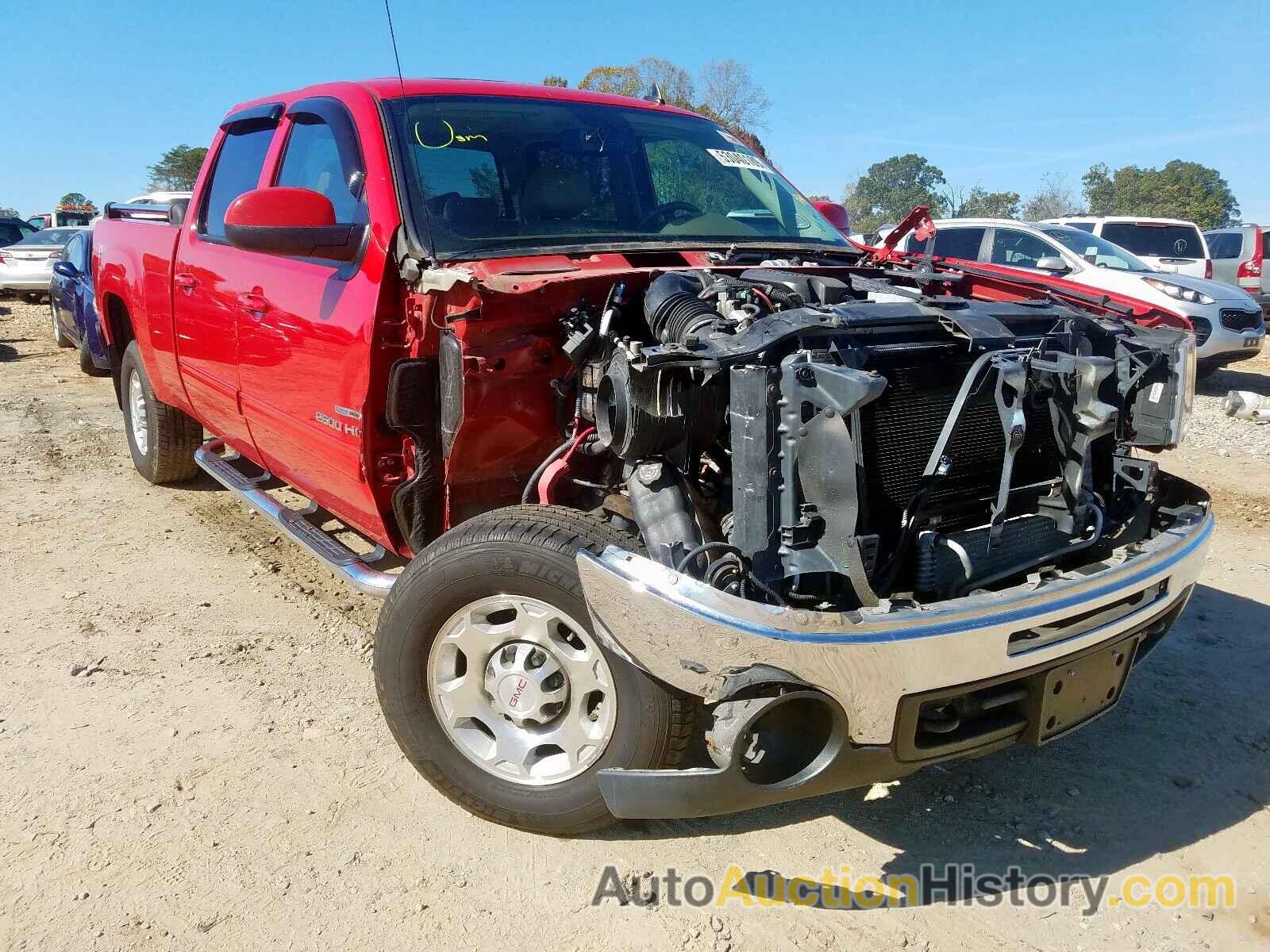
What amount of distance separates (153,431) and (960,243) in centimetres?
887

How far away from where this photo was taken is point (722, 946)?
2.30 m

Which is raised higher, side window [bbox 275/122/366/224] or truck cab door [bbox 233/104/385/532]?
side window [bbox 275/122/366/224]

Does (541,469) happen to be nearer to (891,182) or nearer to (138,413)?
(138,413)

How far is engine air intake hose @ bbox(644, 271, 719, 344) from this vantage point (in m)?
2.57

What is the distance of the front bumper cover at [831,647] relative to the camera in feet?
6.76

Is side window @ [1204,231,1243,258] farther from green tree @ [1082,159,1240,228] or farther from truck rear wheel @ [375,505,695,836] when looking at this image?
green tree @ [1082,159,1240,228]

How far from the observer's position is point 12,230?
2289 cm

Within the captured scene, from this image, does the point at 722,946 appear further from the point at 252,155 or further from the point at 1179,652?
the point at 252,155

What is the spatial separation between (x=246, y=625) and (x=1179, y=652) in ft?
12.5

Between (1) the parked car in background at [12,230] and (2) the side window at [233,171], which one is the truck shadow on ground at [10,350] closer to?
(2) the side window at [233,171]

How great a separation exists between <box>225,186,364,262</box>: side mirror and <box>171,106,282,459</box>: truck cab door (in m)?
0.89

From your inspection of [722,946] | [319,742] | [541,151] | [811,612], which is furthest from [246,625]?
[811,612]

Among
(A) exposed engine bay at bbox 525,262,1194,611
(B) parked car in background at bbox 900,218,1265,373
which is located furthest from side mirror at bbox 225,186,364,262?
(B) parked car in background at bbox 900,218,1265,373

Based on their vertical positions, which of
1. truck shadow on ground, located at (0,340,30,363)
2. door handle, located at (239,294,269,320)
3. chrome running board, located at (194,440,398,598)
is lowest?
truck shadow on ground, located at (0,340,30,363)
